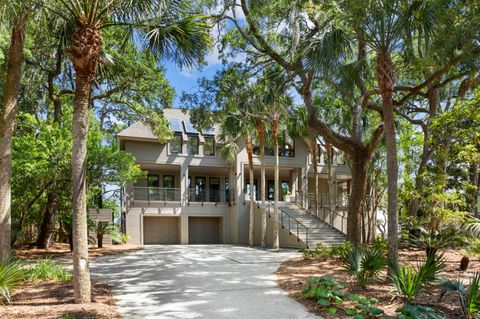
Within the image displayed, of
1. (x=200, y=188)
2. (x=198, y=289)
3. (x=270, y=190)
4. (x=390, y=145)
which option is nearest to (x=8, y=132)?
(x=198, y=289)

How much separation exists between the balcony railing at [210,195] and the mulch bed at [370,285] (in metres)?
12.1

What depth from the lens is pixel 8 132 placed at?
7.97 metres

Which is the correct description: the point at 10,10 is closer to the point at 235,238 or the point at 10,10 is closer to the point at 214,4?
the point at 214,4

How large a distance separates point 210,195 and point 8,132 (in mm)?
17214

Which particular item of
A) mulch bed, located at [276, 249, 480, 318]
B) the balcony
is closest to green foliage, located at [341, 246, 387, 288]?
mulch bed, located at [276, 249, 480, 318]

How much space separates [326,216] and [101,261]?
1471 centimetres

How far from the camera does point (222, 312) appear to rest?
610 centimetres

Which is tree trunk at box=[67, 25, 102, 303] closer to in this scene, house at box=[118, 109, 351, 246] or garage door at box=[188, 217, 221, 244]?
house at box=[118, 109, 351, 246]

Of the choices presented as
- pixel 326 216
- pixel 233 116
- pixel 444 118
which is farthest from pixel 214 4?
pixel 326 216

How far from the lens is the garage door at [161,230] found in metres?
23.3

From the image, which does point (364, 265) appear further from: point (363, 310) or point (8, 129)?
point (8, 129)

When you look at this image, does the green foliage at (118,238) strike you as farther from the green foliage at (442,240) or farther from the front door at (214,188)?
the green foliage at (442,240)

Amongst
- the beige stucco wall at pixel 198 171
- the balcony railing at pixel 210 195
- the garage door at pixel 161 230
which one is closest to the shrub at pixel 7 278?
the beige stucco wall at pixel 198 171

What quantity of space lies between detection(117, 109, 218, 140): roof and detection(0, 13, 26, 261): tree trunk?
444 inches
